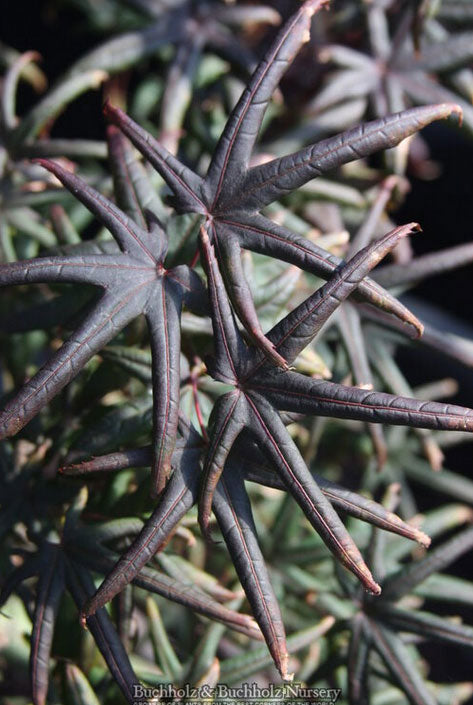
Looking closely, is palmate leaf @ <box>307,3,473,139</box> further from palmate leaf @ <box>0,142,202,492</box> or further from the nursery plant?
palmate leaf @ <box>0,142,202,492</box>

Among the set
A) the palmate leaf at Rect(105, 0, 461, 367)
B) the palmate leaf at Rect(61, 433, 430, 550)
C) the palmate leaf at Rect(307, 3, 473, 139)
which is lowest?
the palmate leaf at Rect(61, 433, 430, 550)

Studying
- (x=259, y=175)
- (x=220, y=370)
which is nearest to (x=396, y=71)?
(x=259, y=175)

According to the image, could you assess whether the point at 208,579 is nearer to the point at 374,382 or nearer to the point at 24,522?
the point at 24,522

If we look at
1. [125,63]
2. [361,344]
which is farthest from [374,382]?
[125,63]

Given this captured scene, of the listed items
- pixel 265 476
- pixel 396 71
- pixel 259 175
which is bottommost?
pixel 265 476

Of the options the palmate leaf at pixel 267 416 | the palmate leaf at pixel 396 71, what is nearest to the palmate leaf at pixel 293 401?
the palmate leaf at pixel 267 416

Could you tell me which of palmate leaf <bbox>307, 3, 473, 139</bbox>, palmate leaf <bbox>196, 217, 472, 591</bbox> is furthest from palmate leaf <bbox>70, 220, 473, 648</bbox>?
palmate leaf <bbox>307, 3, 473, 139</bbox>

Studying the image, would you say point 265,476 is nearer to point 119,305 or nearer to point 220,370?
point 220,370
